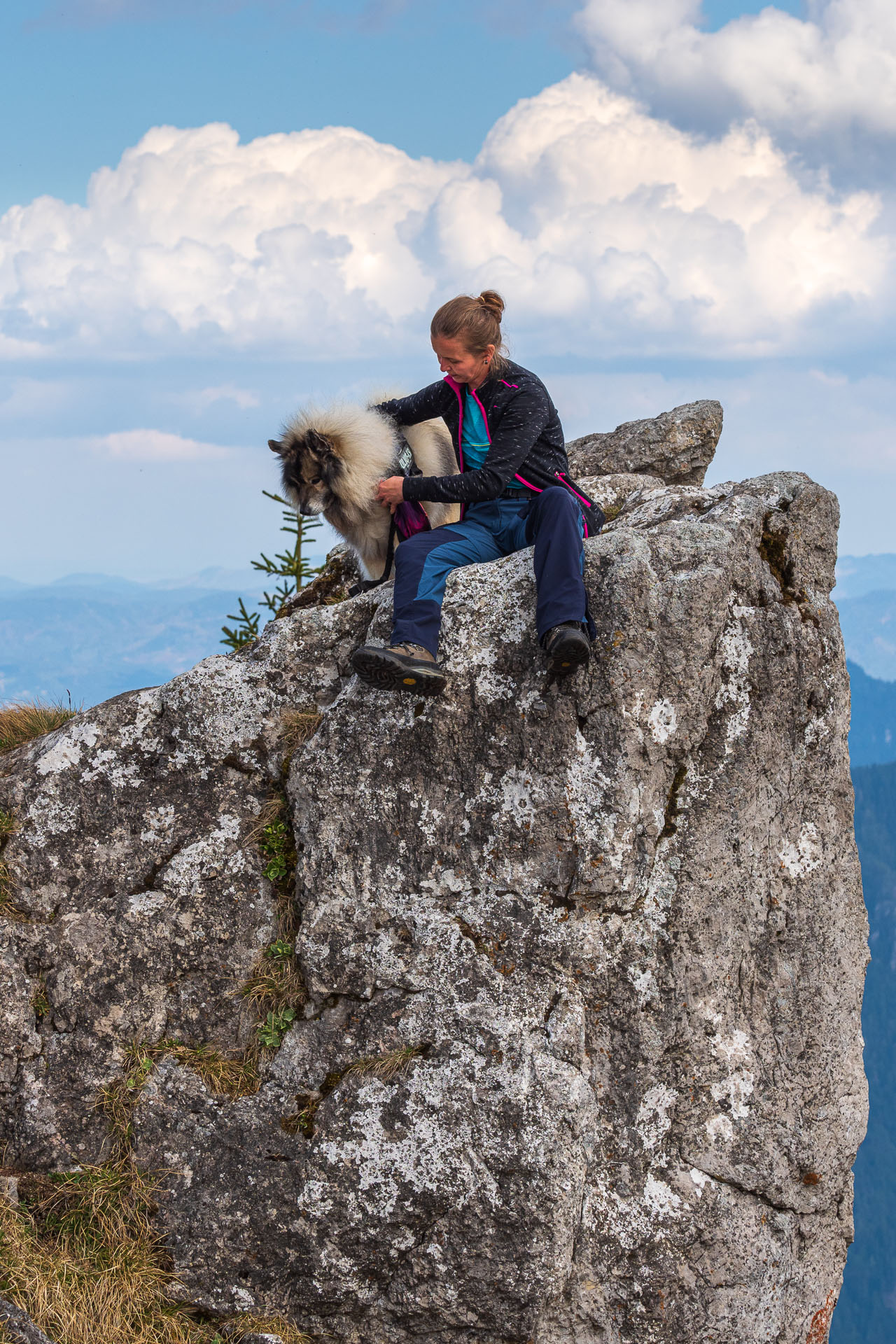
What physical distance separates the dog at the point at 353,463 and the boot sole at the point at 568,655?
236cm

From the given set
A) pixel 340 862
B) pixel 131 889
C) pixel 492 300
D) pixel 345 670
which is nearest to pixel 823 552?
pixel 492 300

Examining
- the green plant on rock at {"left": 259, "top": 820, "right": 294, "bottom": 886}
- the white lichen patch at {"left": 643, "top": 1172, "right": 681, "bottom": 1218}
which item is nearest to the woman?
the green plant on rock at {"left": 259, "top": 820, "right": 294, "bottom": 886}

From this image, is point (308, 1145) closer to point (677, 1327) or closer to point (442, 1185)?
point (442, 1185)

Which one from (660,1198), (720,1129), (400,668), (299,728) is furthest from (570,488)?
(660,1198)

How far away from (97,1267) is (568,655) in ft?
15.1

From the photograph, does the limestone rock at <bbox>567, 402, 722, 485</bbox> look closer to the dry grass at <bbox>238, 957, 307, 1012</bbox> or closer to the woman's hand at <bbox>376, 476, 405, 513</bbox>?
the woman's hand at <bbox>376, 476, 405, 513</bbox>

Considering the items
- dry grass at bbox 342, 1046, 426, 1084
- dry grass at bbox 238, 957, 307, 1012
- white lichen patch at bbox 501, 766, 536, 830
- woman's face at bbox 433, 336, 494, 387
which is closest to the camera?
dry grass at bbox 342, 1046, 426, 1084

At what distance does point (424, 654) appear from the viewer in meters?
5.71

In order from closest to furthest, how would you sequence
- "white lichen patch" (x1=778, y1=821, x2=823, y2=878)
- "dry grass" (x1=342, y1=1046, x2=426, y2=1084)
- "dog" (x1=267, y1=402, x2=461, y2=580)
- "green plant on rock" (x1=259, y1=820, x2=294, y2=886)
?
"dry grass" (x1=342, y1=1046, x2=426, y2=1084) < "green plant on rock" (x1=259, y1=820, x2=294, y2=886) < "white lichen patch" (x1=778, y1=821, x2=823, y2=878) < "dog" (x1=267, y1=402, x2=461, y2=580)

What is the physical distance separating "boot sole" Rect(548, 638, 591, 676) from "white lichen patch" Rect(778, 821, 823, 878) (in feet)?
6.96

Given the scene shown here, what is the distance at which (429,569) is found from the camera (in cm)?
610

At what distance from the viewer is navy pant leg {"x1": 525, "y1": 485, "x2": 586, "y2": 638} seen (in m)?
5.56

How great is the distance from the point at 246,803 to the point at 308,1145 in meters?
2.17

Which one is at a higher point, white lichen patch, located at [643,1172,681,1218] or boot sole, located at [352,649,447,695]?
boot sole, located at [352,649,447,695]
